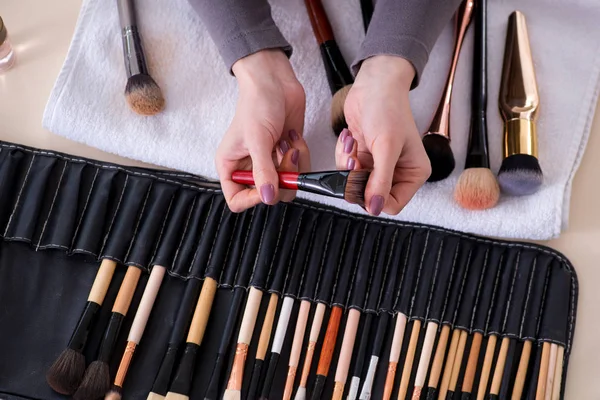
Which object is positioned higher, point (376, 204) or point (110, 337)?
point (376, 204)

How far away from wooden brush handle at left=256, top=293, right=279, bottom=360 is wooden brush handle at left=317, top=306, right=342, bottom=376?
2.5 inches

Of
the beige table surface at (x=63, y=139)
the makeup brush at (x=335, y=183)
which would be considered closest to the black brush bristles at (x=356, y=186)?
the makeup brush at (x=335, y=183)

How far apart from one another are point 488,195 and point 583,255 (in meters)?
0.15

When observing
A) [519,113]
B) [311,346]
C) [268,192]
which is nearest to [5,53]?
[268,192]

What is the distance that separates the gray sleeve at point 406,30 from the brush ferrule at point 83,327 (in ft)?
1.34

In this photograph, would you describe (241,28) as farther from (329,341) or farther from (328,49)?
(329,341)

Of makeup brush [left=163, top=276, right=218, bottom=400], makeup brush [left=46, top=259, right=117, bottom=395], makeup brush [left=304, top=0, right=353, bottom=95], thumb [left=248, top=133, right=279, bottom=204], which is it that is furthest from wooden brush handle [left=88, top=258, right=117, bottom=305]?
makeup brush [left=304, top=0, right=353, bottom=95]

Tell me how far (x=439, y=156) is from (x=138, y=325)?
40 cm

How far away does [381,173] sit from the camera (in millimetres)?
631

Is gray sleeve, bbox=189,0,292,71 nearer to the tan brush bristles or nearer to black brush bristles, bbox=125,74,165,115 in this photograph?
black brush bristles, bbox=125,74,165,115

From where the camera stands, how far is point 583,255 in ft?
2.63

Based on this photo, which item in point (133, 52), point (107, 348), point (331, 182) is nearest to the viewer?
point (331, 182)

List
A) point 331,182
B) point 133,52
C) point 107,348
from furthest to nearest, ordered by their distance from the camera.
Answer: 1. point 133,52
2. point 107,348
3. point 331,182

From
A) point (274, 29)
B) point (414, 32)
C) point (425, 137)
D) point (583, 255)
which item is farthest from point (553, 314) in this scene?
point (274, 29)
